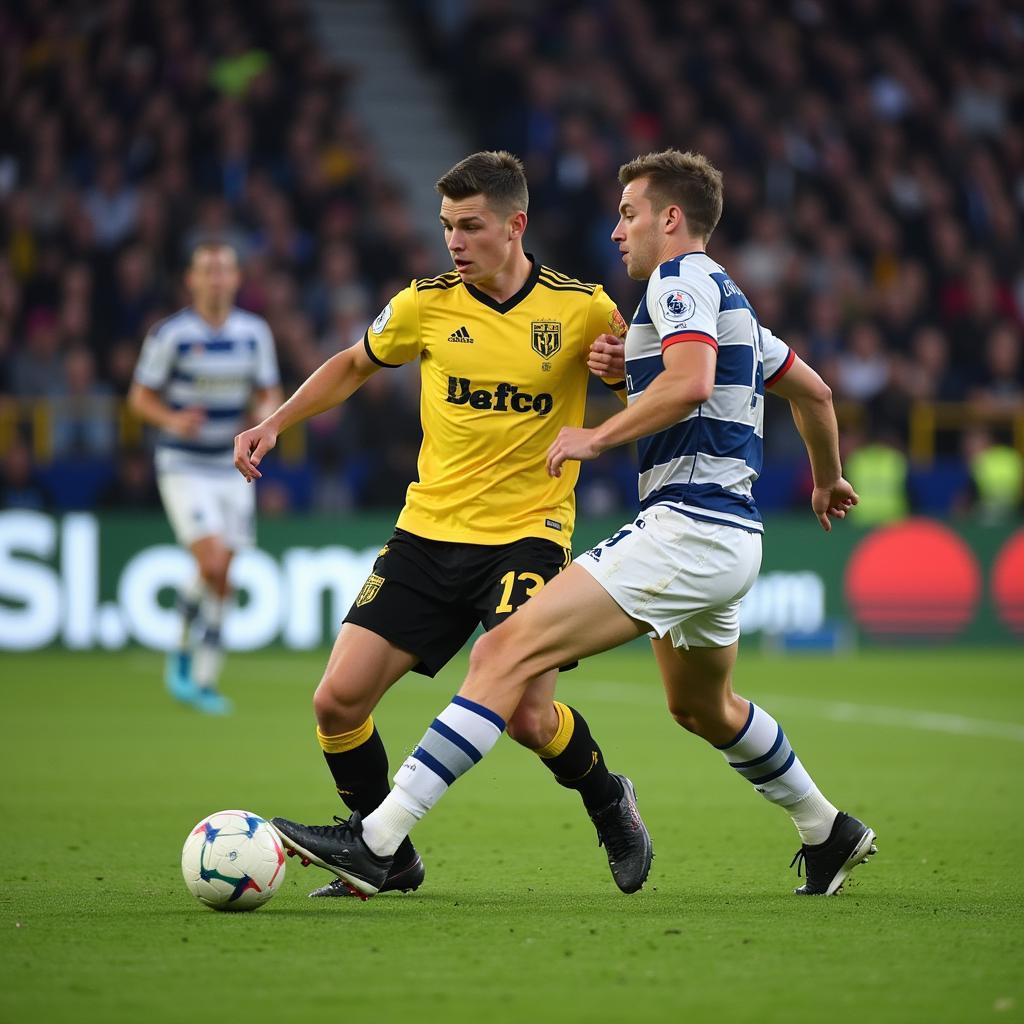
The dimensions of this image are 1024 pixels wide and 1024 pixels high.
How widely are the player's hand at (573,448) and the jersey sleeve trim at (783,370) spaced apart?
2.97 feet

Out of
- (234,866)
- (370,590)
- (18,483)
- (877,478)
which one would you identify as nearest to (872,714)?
(877,478)

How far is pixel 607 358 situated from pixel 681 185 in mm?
573

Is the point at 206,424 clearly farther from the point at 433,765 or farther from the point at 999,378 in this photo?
the point at 999,378

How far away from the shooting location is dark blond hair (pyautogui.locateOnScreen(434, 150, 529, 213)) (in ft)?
18.9

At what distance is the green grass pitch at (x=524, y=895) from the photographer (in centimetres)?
411

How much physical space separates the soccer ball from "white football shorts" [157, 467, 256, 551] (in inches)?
258

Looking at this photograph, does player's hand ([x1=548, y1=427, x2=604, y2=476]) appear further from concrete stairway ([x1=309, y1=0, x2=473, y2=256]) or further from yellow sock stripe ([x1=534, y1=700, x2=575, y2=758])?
concrete stairway ([x1=309, y1=0, x2=473, y2=256])

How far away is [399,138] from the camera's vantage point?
77.4 feet

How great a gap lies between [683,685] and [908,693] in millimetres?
8136

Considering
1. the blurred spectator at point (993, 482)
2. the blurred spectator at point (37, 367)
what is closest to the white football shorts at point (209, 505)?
the blurred spectator at point (37, 367)

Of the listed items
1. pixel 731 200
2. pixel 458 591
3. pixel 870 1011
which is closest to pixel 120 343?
pixel 731 200

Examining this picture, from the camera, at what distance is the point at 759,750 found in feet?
18.9

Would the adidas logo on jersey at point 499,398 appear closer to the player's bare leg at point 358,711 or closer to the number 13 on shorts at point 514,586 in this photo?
the number 13 on shorts at point 514,586

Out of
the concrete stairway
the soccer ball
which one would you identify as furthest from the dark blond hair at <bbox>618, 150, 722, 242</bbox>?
the concrete stairway
